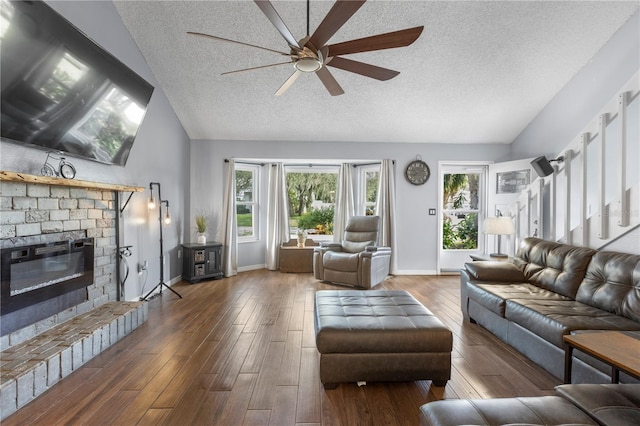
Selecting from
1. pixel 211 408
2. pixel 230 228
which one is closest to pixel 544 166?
pixel 211 408

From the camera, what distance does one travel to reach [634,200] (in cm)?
286

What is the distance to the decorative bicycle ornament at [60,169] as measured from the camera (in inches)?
97.8

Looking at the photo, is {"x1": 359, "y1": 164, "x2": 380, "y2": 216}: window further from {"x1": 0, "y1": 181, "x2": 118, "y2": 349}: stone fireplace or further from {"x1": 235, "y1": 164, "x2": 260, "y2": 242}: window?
{"x1": 0, "y1": 181, "x2": 118, "y2": 349}: stone fireplace

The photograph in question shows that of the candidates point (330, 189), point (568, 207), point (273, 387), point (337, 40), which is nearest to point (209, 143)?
point (330, 189)

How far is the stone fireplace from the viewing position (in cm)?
223

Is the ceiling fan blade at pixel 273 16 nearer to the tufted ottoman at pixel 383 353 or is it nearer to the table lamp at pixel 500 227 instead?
the tufted ottoman at pixel 383 353

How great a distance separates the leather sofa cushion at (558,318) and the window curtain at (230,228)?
4.20m

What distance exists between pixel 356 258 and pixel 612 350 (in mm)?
3215

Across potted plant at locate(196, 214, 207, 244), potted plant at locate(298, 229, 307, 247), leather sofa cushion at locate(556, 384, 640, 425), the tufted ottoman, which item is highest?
potted plant at locate(196, 214, 207, 244)

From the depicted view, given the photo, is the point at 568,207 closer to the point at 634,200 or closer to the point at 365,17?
the point at 634,200

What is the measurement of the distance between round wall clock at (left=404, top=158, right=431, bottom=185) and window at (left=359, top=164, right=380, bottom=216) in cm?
71

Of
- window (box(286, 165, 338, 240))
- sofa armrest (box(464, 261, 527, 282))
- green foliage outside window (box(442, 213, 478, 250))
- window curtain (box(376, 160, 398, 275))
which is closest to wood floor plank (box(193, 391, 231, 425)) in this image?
sofa armrest (box(464, 261, 527, 282))

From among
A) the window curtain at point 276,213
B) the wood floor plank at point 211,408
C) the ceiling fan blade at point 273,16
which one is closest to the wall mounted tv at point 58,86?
the ceiling fan blade at point 273,16

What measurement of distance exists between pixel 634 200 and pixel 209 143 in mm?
5714
